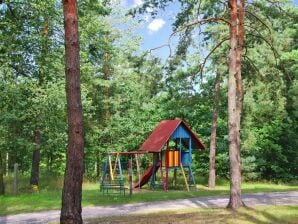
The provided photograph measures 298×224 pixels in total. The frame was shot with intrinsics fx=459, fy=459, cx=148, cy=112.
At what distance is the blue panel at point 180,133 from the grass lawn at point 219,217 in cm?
Result: 1127

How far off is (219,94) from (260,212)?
15.7 metres

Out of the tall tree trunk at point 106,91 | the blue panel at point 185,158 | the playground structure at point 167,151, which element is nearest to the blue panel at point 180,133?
the playground structure at point 167,151

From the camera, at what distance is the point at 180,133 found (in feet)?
82.1

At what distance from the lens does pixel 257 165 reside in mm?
32906

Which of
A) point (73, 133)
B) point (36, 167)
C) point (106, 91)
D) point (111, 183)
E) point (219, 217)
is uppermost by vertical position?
point (106, 91)

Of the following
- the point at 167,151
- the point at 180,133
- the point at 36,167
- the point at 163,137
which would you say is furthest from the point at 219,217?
the point at 36,167

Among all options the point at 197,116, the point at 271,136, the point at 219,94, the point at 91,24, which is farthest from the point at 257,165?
the point at 91,24

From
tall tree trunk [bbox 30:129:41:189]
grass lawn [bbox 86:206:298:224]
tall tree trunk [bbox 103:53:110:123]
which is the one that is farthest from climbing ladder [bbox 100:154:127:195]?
tall tree trunk [bbox 103:53:110:123]

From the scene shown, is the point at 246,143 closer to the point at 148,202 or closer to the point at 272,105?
the point at 272,105

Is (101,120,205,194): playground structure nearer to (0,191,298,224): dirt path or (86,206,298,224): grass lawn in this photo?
(0,191,298,224): dirt path

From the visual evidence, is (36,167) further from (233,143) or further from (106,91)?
(233,143)

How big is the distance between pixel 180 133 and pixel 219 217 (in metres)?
13.2

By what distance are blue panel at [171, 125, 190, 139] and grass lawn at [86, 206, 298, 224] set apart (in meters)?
11.3

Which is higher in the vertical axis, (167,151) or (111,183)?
(167,151)
